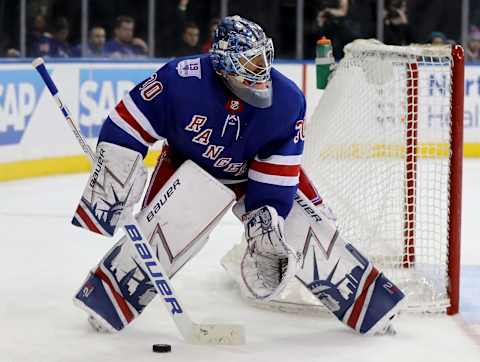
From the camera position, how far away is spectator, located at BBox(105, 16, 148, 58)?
913cm

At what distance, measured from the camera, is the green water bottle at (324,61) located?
15.0 ft

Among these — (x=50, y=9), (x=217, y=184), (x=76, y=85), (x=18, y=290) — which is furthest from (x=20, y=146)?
(x=217, y=184)

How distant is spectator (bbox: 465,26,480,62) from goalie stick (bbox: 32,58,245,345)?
698 cm

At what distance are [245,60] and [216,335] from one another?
0.76 meters

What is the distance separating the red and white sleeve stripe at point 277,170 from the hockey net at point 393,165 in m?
0.60

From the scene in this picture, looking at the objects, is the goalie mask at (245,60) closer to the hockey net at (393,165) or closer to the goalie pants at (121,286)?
the goalie pants at (121,286)

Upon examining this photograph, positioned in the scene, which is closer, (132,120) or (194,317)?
(132,120)

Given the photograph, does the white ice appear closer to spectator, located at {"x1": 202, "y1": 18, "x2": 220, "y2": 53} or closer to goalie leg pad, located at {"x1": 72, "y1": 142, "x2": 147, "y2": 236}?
goalie leg pad, located at {"x1": 72, "y1": 142, "x2": 147, "y2": 236}

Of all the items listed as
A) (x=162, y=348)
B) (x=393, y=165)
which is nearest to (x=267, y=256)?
(x=162, y=348)

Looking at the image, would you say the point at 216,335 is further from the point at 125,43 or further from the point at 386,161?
the point at 125,43

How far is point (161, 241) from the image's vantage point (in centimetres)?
359

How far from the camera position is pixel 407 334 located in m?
3.80

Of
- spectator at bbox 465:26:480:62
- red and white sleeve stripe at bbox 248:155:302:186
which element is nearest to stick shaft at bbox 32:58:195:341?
red and white sleeve stripe at bbox 248:155:302:186

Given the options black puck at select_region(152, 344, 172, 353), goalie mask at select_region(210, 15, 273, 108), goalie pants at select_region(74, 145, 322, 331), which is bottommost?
black puck at select_region(152, 344, 172, 353)
